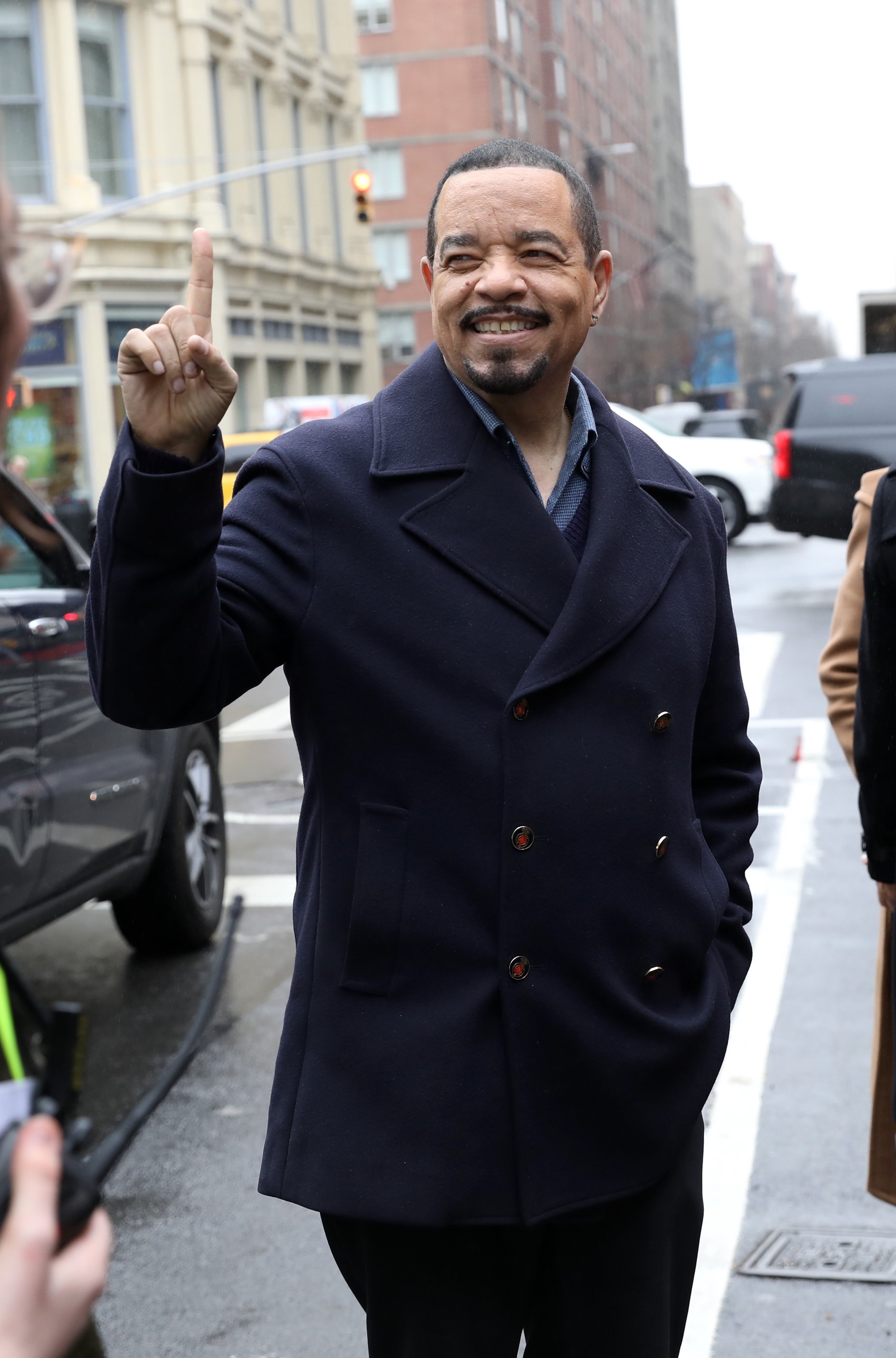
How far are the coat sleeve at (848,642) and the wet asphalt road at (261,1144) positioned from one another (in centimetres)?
120

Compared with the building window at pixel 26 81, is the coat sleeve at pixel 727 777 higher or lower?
→ lower

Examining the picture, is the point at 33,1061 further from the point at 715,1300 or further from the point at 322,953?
the point at 715,1300

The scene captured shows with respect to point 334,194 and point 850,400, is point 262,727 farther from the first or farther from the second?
point 334,194

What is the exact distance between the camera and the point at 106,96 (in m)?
34.3

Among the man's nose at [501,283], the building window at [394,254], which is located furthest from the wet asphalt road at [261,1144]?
the building window at [394,254]

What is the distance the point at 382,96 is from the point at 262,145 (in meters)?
30.0

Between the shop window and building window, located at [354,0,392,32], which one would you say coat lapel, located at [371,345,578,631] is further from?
building window, located at [354,0,392,32]

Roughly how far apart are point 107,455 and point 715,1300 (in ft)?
98.6

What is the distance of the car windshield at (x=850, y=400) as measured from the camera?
62.5 ft

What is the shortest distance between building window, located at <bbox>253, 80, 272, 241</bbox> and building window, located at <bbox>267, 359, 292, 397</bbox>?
2899 mm

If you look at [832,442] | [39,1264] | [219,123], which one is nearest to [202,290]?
[39,1264]

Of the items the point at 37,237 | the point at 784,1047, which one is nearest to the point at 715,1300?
the point at 784,1047

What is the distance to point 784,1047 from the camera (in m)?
5.36

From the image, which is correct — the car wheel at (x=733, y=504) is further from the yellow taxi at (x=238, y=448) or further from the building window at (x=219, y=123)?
the building window at (x=219, y=123)
